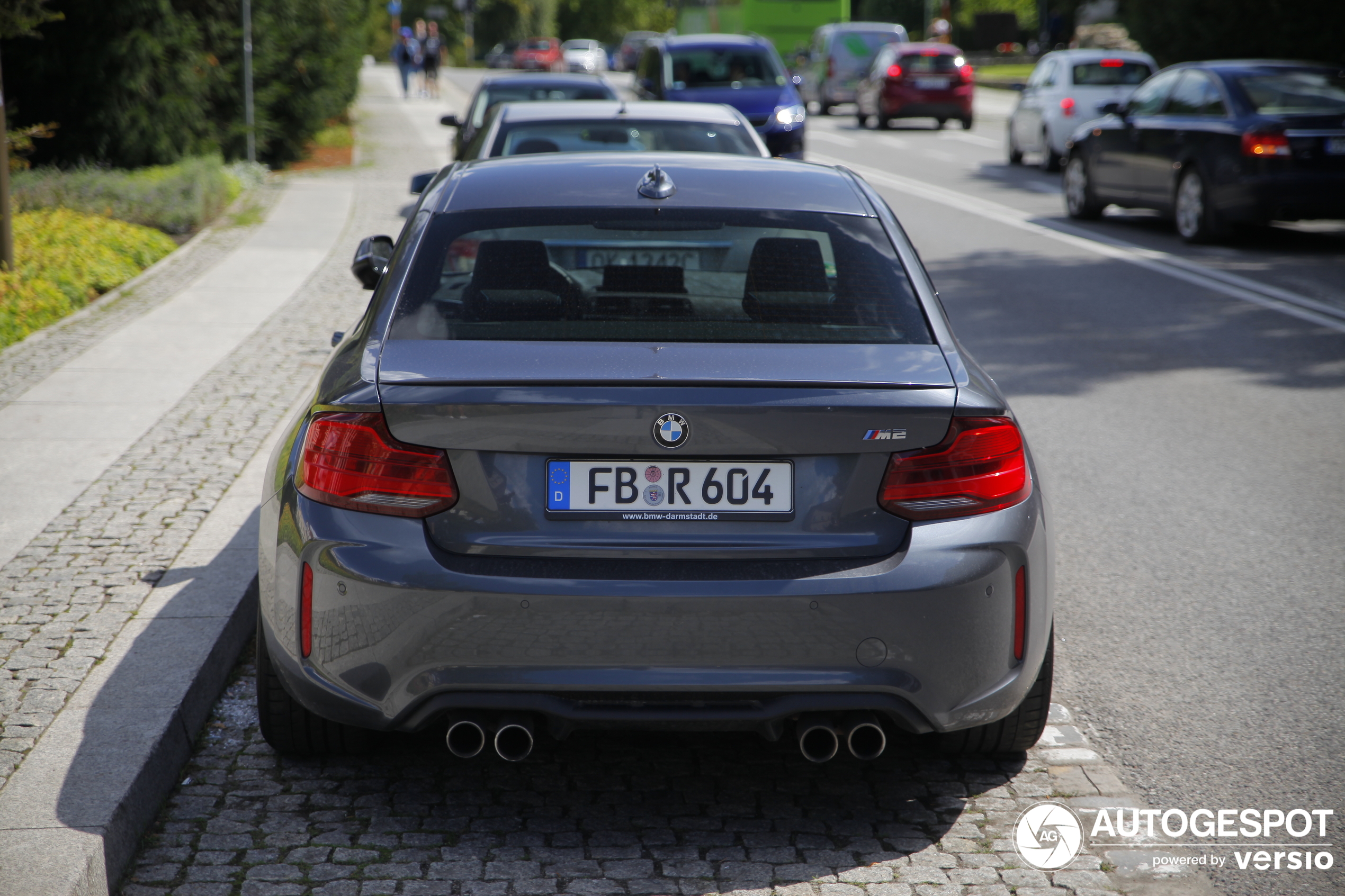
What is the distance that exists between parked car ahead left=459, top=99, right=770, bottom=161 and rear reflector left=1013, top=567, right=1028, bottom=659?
18.2ft

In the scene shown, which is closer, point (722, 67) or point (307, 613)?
point (307, 613)

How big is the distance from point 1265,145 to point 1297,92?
1.22 m

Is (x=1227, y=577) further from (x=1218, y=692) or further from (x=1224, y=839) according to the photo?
(x=1224, y=839)

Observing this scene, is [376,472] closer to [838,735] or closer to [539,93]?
[838,735]

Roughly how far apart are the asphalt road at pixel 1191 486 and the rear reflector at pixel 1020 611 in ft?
2.27

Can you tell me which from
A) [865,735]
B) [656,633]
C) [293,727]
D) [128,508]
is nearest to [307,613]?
[293,727]

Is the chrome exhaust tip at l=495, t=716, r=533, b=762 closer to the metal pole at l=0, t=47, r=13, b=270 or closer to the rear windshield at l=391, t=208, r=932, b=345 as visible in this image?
the rear windshield at l=391, t=208, r=932, b=345

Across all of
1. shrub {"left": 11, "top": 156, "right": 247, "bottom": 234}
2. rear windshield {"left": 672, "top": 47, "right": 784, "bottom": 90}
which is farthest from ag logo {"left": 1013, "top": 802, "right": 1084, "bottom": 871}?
rear windshield {"left": 672, "top": 47, "right": 784, "bottom": 90}

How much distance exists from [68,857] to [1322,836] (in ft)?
9.56

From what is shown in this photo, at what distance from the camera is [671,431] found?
10.0 feet

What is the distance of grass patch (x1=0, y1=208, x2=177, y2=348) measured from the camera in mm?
9609

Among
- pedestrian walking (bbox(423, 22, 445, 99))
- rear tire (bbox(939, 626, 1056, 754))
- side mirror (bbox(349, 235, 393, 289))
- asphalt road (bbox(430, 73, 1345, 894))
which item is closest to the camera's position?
rear tire (bbox(939, 626, 1056, 754))

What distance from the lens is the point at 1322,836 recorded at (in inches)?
135

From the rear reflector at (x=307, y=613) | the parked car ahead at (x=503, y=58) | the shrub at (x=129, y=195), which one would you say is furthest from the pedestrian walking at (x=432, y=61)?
the rear reflector at (x=307, y=613)
